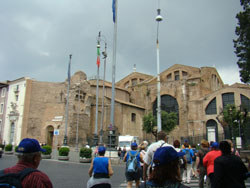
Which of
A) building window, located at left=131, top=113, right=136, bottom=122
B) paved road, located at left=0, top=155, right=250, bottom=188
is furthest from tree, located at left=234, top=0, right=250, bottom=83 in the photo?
building window, located at left=131, top=113, right=136, bottom=122

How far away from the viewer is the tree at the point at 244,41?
634 inches

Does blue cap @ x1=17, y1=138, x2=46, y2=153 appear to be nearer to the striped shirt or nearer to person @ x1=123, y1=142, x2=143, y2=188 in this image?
the striped shirt

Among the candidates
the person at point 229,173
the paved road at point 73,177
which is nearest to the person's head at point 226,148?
the person at point 229,173

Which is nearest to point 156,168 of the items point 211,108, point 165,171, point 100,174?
point 165,171

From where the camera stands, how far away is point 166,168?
2.37 metres

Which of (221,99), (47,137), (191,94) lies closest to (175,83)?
(191,94)

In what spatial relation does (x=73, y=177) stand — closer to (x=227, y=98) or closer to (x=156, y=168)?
(x=156, y=168)

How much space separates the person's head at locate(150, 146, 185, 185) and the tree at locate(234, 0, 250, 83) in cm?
1600

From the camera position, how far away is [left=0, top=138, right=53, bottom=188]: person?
1.98 metres

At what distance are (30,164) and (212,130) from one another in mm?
38127

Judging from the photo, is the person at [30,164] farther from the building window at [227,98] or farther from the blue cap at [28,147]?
the building window at [227,98]

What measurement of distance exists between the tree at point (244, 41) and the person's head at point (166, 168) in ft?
52.5

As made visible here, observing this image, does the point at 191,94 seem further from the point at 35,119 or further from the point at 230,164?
the point at 230,164

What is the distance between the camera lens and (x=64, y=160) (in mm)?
20734
